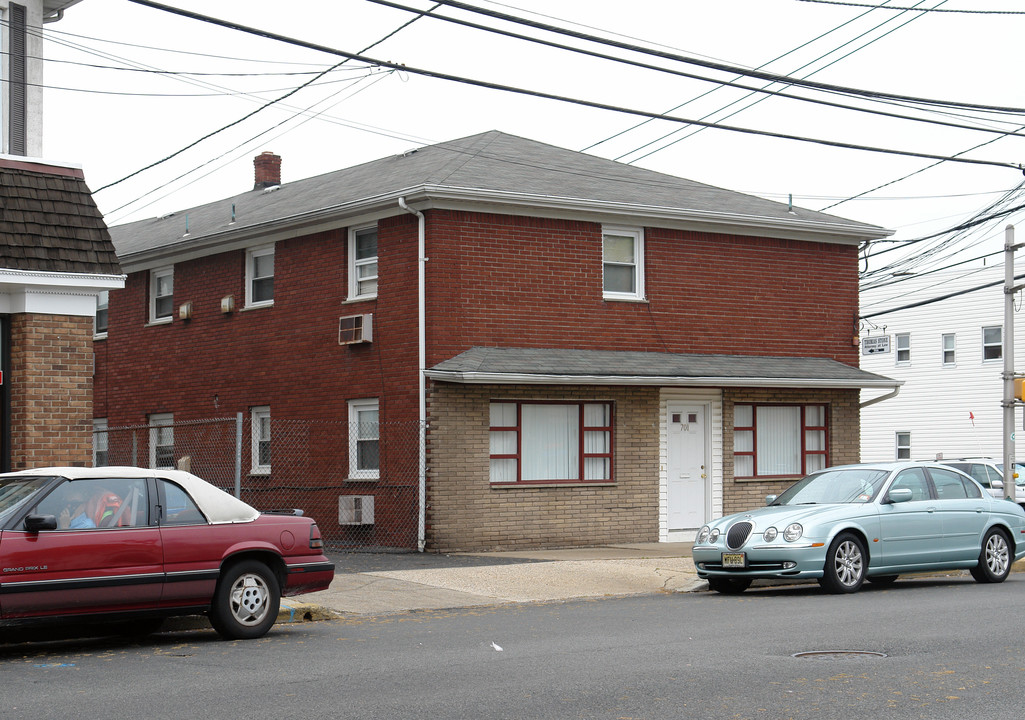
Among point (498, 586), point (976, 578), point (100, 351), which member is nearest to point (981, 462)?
point (976, 578)

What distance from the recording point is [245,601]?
10914mm

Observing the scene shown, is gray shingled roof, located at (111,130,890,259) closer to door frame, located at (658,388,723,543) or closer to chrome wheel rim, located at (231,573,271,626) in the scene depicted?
door frame, located at (658,388,723,543)

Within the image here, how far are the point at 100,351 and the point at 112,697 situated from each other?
20881 millimetres

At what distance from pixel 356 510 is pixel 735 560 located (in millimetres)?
8423

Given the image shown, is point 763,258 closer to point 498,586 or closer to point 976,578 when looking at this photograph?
point 976,578

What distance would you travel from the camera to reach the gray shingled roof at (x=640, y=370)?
64.6 feet

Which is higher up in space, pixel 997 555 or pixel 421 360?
pixel 421 360

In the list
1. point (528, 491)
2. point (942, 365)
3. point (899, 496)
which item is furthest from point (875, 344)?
point (899, 496)

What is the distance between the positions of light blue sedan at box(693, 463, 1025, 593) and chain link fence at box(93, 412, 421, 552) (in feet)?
21.8

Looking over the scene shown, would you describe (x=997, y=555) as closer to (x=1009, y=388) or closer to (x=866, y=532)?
(x=866, y=532)

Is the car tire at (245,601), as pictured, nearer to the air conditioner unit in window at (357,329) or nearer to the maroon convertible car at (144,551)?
the maroon convertible car at (144,551)

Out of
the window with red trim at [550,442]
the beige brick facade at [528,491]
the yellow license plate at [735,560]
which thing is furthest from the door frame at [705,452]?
the yellow license plate at [735,560]

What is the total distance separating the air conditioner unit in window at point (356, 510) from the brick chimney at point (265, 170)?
38.1ft

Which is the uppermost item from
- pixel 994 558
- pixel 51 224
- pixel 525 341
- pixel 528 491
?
pixel 51 224
